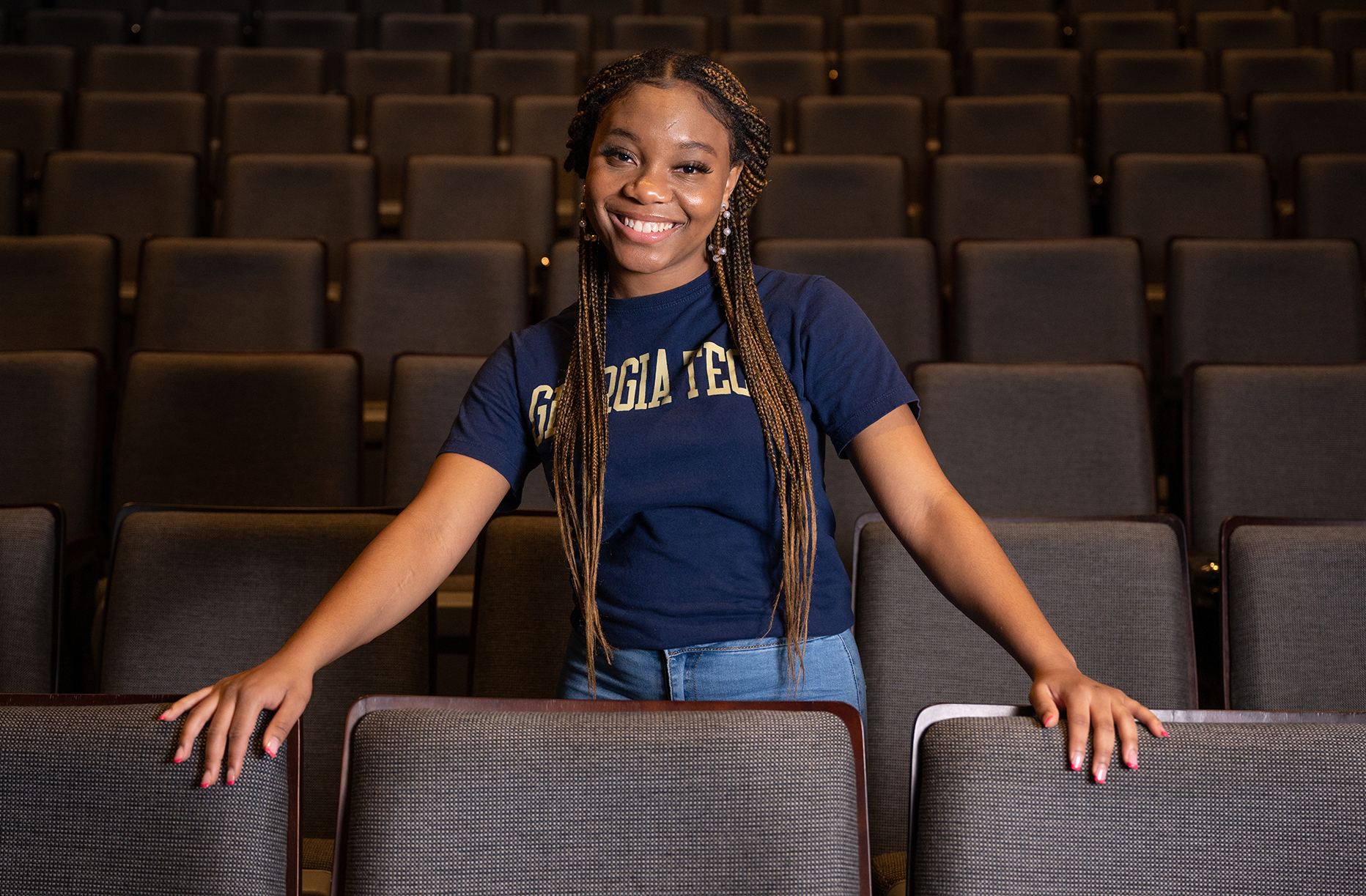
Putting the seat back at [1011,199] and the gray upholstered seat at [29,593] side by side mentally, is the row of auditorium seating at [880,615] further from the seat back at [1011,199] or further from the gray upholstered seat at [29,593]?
the seat back at [1011,199]

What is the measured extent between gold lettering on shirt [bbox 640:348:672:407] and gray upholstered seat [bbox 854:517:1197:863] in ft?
1.06

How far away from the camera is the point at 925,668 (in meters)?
0.93

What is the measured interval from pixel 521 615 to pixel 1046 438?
618 mm

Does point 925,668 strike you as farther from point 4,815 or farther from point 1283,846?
point 4,815

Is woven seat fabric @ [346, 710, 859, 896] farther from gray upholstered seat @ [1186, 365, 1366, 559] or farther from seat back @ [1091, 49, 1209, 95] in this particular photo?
seat back @ [1091, 49, 1209, 95]

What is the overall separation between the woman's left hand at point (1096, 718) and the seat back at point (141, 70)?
→ 2756 mm

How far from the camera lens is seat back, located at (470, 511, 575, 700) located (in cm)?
97

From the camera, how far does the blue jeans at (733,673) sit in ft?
2.14

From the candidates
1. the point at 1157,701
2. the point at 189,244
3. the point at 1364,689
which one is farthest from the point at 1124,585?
the point at 189,244

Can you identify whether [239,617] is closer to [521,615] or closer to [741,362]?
[521,615]

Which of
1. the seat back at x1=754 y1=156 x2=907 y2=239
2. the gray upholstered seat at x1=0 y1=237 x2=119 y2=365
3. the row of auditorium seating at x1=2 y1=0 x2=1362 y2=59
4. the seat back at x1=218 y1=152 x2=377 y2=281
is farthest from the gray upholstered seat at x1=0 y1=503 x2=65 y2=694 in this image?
the row of auditorium seating at x1=2 y1=0 x2=1362 y2=59

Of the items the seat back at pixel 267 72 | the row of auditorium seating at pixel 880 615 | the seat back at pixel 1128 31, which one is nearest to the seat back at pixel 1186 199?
the seat back at pixel 1128 31

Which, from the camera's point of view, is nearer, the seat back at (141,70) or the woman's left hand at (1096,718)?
the woman's left hand at (1096,718)

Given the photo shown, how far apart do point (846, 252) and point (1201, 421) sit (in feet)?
1.94
